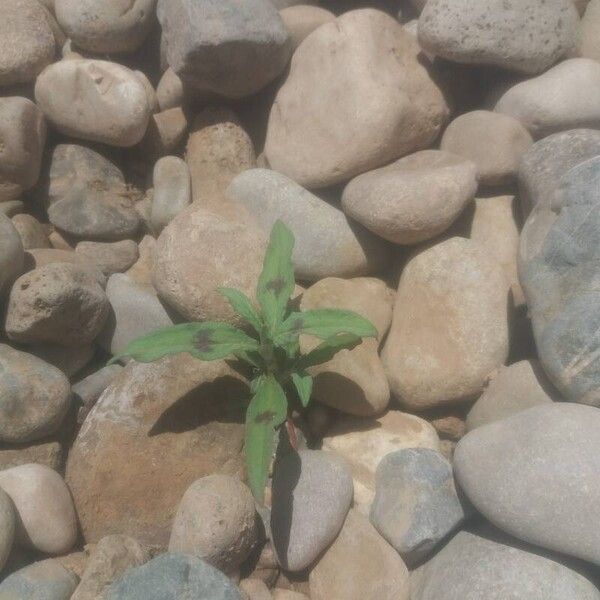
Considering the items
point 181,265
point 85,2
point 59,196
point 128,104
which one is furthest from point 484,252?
point 85,2

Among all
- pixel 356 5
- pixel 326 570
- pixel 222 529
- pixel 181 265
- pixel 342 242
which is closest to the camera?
pixel 222 529

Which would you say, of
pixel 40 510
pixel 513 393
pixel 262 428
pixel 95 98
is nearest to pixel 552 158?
pixel 513 393

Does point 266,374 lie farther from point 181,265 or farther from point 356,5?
point 356,5

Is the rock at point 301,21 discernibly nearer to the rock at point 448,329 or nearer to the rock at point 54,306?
the rock at point 448,329

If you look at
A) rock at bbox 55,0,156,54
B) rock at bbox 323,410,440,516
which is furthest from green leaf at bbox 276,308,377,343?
rock at bbox 55,0,156,54

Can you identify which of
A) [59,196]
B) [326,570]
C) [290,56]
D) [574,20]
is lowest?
[326,570]

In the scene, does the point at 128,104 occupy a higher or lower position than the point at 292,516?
higher

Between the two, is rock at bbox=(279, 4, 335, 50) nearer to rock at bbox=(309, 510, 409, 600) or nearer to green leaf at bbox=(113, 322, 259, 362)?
green leaf at bbox=(113, 322, 259, 362)

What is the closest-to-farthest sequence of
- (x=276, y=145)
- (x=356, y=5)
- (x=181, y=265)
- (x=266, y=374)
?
(x=266, y=374), (x=181, y=265), (x=276, y=145), (x=356, y=5)
